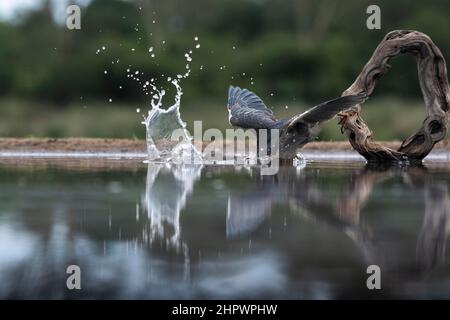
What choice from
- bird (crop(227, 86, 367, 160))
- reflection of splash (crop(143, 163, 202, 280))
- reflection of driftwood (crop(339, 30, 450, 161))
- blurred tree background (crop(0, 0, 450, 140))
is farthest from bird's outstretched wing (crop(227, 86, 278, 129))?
blurred tree background (crop(0, 0, 450, 140))

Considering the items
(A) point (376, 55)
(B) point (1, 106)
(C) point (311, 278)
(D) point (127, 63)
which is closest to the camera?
(C) point (311, 278)

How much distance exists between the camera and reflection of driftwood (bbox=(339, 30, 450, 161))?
1166cm

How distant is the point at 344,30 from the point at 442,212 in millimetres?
20766

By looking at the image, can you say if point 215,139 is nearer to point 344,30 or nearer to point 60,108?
point 60,108

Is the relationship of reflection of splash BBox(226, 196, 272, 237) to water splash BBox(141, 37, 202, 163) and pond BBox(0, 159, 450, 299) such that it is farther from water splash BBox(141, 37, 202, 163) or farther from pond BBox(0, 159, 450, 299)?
water splash BBox(141, 37, 202, 163)

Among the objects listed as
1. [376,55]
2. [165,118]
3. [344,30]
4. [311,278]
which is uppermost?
[344,30]

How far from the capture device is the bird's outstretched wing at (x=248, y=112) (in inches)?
463

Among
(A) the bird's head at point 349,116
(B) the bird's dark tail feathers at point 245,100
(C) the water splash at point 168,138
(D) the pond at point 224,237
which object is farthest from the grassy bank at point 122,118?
(D) the pond at point 224,237

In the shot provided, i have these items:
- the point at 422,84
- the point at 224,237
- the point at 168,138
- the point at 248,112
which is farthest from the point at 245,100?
the point at 224,237

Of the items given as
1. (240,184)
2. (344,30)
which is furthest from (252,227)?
(344,30)

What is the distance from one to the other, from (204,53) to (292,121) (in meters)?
13.9

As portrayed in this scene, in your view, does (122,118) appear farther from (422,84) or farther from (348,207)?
(348,207)

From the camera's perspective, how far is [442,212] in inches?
263

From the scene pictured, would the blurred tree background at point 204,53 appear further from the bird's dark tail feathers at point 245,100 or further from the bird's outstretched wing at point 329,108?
the bird's outstretched wing at point 329,108
